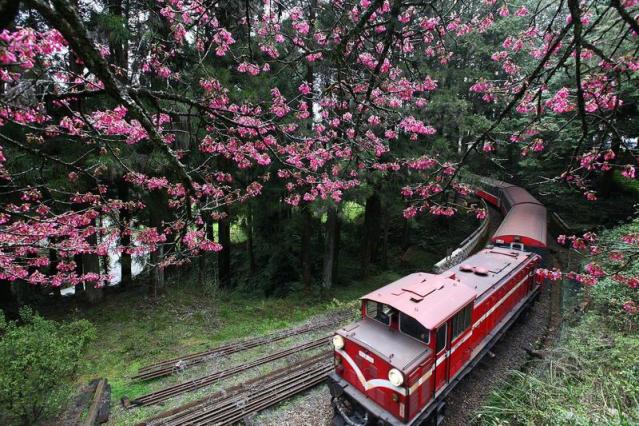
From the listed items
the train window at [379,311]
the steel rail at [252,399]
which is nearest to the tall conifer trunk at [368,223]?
the steel rail at [252,399]

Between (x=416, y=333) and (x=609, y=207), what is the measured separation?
1844 cm

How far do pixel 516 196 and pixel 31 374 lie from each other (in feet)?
70.0

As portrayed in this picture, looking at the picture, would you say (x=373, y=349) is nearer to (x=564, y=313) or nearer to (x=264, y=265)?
(x=564, y=313)

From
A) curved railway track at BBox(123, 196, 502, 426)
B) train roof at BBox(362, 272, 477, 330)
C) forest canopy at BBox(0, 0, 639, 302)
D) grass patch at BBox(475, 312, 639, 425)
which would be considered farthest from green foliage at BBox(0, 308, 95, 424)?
grass patch at BBox(475, 312, 639, 425)

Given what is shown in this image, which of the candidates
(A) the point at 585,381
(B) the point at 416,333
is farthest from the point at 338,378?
(A) the point at 585,381

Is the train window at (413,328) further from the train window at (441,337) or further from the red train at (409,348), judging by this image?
the train window at (441,337)

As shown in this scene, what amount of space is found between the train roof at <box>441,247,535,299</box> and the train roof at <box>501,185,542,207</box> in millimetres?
7510

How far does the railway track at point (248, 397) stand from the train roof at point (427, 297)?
3.09 metres

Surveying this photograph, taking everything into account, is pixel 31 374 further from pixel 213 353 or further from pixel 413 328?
pixel 413 328

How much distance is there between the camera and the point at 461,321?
6.19 meters

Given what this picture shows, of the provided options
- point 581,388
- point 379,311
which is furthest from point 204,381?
point 581,388

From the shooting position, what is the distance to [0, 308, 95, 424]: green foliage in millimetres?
5535

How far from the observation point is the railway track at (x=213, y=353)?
8.05m

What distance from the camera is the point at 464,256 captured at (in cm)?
1293
